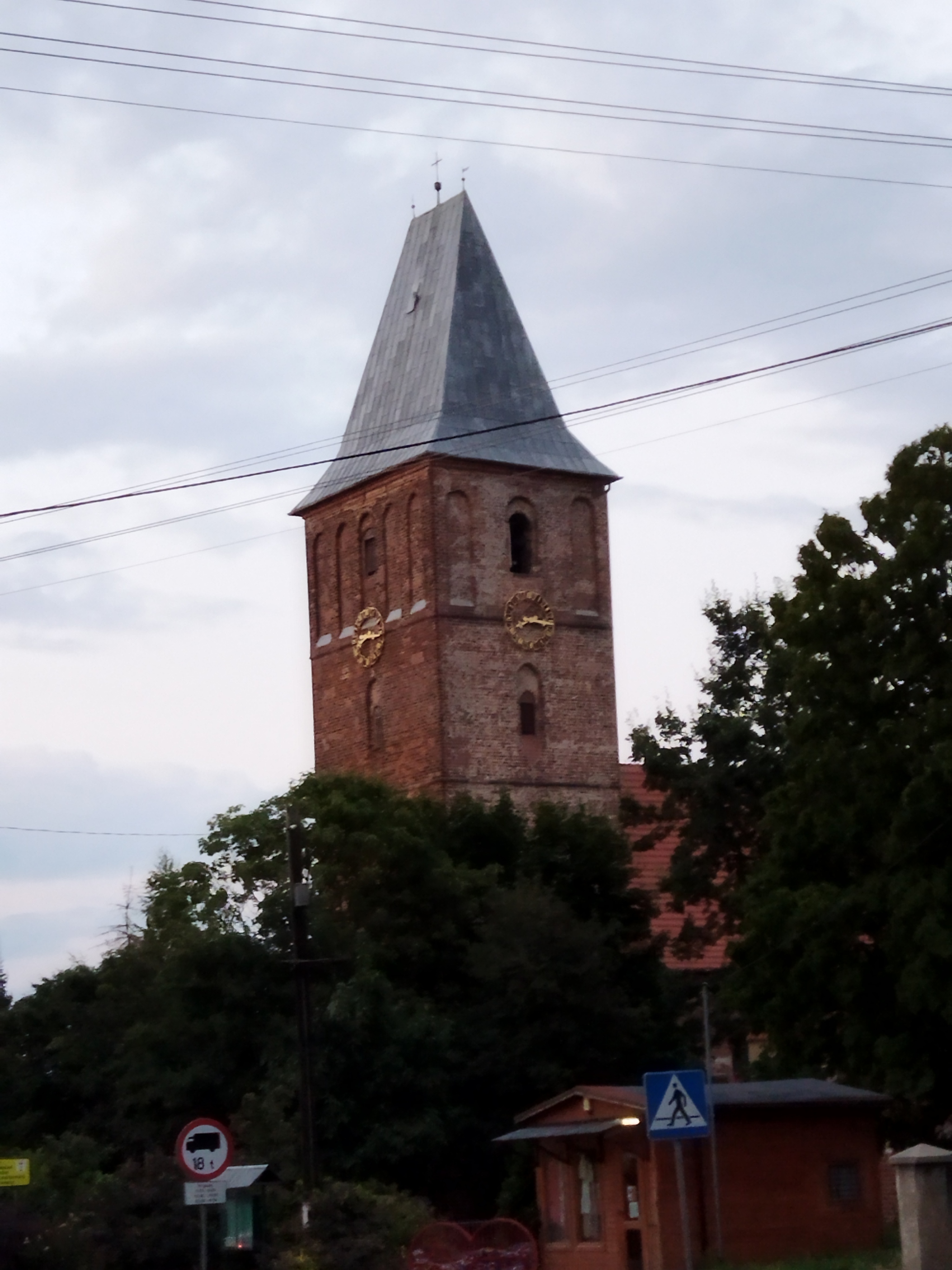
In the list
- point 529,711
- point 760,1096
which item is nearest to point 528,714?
point 529,711

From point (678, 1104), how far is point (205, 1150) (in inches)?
178

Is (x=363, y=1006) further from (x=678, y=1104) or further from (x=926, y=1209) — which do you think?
(x=678, y=1104)

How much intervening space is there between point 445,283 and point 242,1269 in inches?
1652

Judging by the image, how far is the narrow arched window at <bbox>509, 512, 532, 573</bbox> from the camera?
200ft

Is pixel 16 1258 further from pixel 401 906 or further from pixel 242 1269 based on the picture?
pixel 401 906

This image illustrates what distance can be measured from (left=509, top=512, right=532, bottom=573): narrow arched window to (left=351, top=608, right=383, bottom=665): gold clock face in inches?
153

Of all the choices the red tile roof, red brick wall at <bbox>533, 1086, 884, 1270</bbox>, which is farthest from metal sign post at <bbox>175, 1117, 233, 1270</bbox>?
the red tile roof

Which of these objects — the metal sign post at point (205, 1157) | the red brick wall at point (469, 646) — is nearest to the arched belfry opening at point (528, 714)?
the red brick wall at point (469, 646)

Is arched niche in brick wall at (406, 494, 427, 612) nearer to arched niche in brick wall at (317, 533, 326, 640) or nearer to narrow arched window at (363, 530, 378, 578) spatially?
narrow arched window at (363, 530, 378, 578)

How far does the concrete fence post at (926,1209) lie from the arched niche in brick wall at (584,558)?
135 feet

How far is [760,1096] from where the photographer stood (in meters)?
27.2

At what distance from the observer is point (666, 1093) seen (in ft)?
57.7

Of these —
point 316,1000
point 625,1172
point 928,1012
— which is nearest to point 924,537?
point 928,1012

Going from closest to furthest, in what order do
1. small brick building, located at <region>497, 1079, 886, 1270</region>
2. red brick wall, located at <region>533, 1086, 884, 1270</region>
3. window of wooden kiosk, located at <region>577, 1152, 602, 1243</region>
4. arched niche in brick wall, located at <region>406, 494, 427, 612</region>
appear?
red brick wall, located at <region>533, 1086, 884, 1270</region> < small brick building, located at <region>497, 1079, 886, 1270</region> < window of wooden kiosk, located at <region>577, 1152, 602, 1243</region> < arched niche in brick wall, located at <region>406, 494, 427, 612</region>
